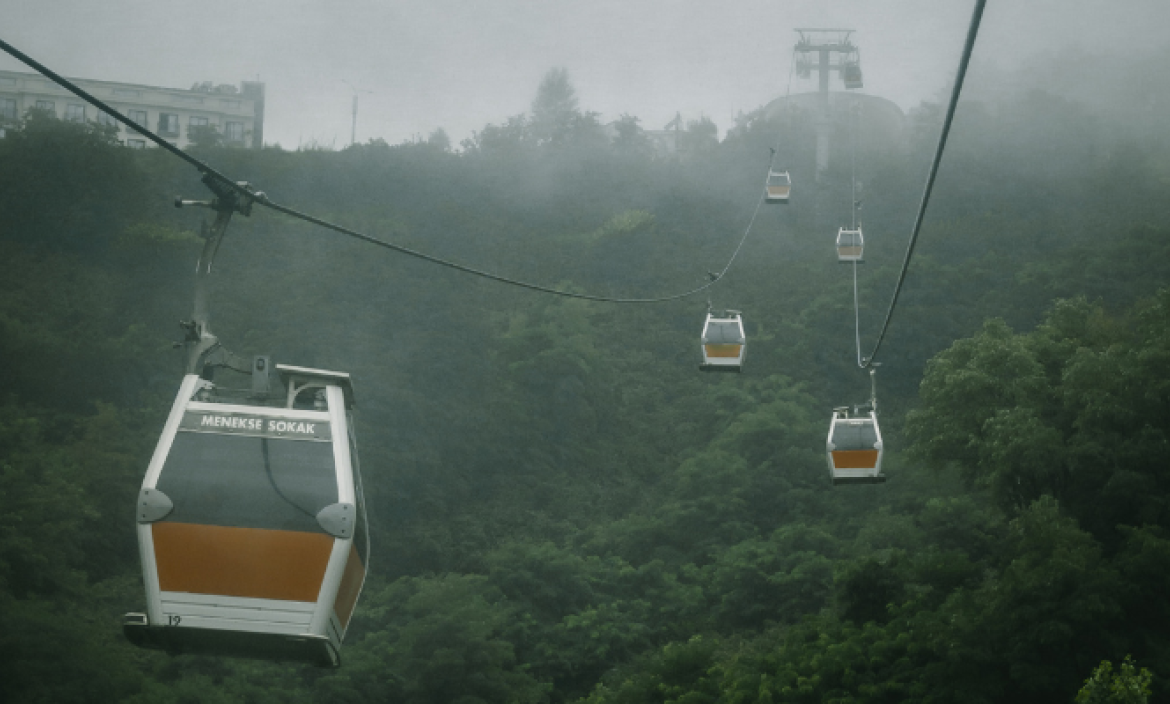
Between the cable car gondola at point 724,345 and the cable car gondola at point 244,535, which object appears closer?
the cable car gondola at point 244,535

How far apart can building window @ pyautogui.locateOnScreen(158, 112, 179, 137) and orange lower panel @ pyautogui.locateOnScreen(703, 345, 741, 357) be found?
163 feet

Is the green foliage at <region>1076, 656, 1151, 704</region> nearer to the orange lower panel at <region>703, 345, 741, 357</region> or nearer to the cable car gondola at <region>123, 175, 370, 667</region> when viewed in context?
the orange lower panel at <region>703, 345, 741, 357</region>

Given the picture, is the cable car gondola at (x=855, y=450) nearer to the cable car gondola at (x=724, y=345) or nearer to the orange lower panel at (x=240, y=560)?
the cable car gondola at (x=724, y=345)

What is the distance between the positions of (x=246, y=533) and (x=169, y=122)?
199 ft

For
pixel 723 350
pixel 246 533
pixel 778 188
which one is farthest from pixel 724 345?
pixel 778 188

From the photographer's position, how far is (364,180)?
54531mm

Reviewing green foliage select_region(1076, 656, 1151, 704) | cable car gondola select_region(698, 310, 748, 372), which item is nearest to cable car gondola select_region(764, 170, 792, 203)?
cable car gondola select_region(698, 310, 748, 372)

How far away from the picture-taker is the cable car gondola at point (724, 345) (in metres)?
20.8

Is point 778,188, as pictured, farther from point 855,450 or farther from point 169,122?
point 169,122

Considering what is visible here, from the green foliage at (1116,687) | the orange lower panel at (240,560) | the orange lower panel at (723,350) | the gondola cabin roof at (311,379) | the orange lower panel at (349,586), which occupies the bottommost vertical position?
the green foliage at (1116,687)

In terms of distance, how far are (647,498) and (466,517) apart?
5298 millimetres

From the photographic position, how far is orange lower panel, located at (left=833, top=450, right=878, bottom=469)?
17.2m

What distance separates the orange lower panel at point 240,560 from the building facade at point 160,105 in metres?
50.4

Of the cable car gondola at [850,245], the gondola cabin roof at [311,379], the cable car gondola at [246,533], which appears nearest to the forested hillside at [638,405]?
the cable car gondola at [850,245]
